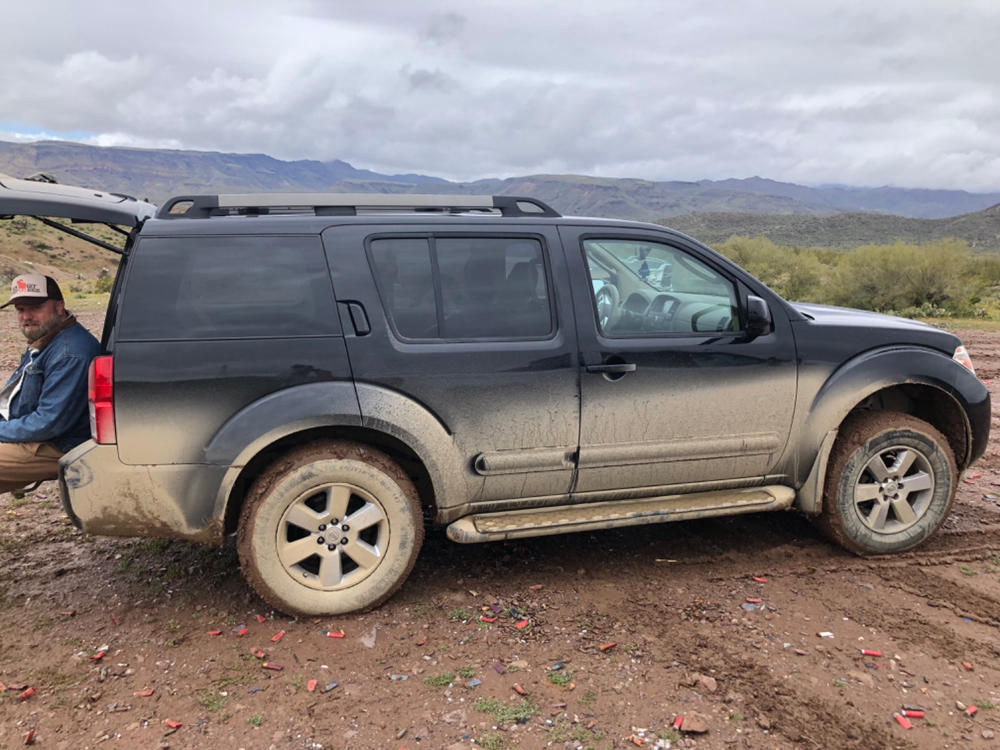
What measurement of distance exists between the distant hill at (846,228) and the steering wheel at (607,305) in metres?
58.6

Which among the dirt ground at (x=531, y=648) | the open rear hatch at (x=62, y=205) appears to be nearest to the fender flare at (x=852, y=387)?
the dirt ground at (x=531, y=648)

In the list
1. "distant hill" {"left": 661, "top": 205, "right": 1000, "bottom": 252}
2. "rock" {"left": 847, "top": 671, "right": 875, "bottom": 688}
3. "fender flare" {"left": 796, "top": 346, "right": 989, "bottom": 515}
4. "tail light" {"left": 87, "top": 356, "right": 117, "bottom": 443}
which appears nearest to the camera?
"rock" {"left": 847, "top": 671, "right": 875, "bottom": 688}

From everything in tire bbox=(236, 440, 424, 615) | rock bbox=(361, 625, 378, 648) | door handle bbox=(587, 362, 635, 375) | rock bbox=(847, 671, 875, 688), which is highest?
door handle bbox=(587, 362, 635, 375)

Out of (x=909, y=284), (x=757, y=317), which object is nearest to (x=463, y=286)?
(x=757, y=317)

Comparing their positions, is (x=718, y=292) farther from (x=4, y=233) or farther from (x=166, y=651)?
(x=4, y=233)

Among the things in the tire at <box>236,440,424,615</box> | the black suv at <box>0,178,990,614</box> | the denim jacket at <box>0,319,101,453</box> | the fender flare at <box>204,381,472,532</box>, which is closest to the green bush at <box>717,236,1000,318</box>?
the black suv at <box>0,178,990,614</box>

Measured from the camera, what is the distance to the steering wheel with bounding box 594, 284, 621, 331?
3.90 meters

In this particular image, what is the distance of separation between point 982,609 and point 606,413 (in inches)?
81.4

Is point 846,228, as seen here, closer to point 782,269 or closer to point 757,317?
point 782,269

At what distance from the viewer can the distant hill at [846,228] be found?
204 feet

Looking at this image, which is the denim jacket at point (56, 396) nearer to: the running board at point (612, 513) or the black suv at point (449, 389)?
the black suv at point (449, 389)

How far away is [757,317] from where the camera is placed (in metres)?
4.00

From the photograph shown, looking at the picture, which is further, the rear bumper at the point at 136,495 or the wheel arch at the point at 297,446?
the wheel arch at the point at 297,446

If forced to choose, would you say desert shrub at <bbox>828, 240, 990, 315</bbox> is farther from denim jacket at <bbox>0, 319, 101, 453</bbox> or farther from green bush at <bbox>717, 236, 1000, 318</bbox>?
denim jacket at <bbox>0, 319, 101, 453</bbox>
